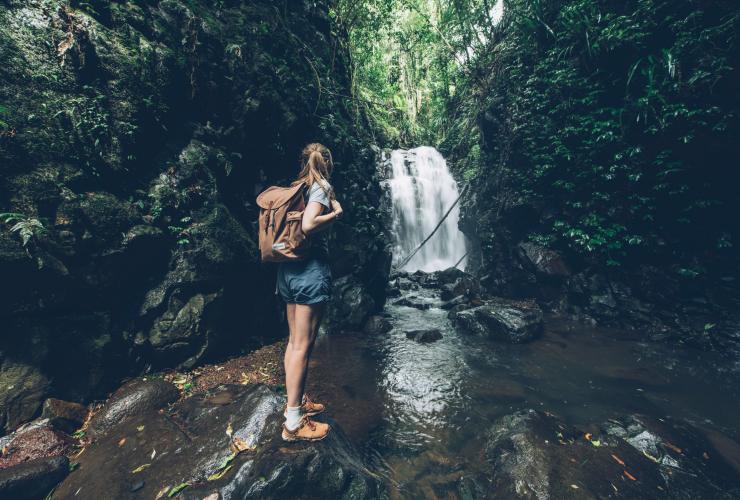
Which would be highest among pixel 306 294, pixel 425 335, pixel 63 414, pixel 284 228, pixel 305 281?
pixel 284 228

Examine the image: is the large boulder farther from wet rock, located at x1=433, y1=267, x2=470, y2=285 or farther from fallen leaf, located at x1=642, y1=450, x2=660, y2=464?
wet rock, located at x1=433, y1=267, x2=470, y2=285

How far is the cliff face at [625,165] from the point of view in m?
5.83

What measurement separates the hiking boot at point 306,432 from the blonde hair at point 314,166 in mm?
2119

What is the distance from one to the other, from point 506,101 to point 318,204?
11346mm

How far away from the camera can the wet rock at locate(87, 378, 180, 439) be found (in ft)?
11.5

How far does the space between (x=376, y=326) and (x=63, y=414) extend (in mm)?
5675

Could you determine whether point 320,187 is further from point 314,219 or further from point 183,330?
point 183,330

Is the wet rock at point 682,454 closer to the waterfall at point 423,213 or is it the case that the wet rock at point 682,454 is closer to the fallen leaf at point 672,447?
the fallen leaf at point 672,447

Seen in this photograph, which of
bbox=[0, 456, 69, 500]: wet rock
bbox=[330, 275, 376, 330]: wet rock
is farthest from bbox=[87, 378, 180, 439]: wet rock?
bbox=[330, 275, 376, 330]: wet rock

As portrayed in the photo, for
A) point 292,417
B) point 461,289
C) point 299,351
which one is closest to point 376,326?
point 461,289

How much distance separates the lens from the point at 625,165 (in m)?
7.06

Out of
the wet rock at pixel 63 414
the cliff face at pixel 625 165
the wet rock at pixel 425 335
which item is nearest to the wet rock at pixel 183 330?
the wet rock at pixel 63 414

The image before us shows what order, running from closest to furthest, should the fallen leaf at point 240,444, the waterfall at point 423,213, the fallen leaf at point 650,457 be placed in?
1. the fallen leaf at point 240,444
2. the fallen leaf at point 650,457
3. the waterfall at point 423,213

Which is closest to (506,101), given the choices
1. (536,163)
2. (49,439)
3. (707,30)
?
(536,163)
